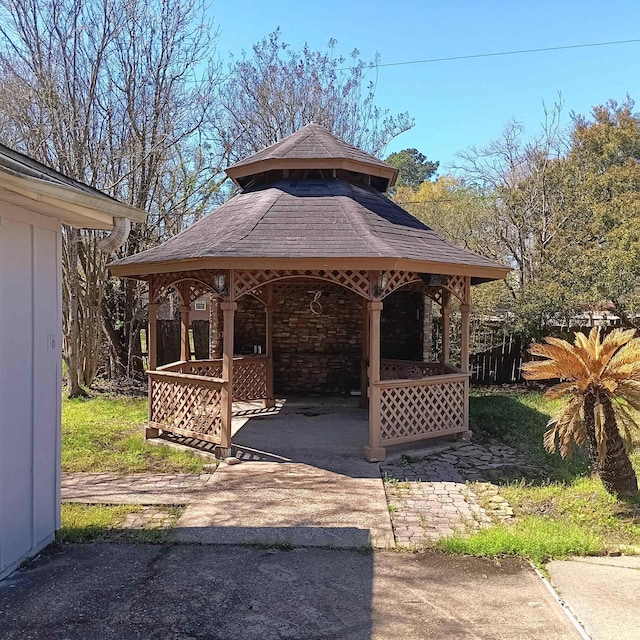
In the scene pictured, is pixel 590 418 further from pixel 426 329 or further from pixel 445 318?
pixel 426 329

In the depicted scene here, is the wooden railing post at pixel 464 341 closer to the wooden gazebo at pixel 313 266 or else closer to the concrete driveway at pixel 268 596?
the wooden gazebo at pixel 313 266

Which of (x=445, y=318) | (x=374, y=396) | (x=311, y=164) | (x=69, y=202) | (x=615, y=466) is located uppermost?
(x=311, y=164)

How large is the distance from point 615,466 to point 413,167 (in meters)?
40.6

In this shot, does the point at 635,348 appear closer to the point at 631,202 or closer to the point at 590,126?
the point at 631,202

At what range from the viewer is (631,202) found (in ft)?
42.2

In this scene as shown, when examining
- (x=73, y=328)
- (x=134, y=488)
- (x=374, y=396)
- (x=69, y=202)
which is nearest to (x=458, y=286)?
(x=374, y=396)

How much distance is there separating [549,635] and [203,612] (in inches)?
81.1

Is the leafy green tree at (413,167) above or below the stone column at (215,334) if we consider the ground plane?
above

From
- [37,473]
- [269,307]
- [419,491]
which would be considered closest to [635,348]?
[419,491]

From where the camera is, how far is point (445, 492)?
20.3ft

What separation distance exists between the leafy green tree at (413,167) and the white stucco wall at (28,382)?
3803cm

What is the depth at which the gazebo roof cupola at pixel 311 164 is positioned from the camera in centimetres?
946

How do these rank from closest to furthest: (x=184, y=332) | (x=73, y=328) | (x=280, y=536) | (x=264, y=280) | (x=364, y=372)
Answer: (x=280, y=536) → (x=264, y=280) → (x=184, y=332) → (x=364, y=372) → (x=73, y=328)

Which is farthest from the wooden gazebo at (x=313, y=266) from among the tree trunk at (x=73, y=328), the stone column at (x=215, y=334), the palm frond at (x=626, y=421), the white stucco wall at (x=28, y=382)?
the tree trunk at (x=73, y=328)
